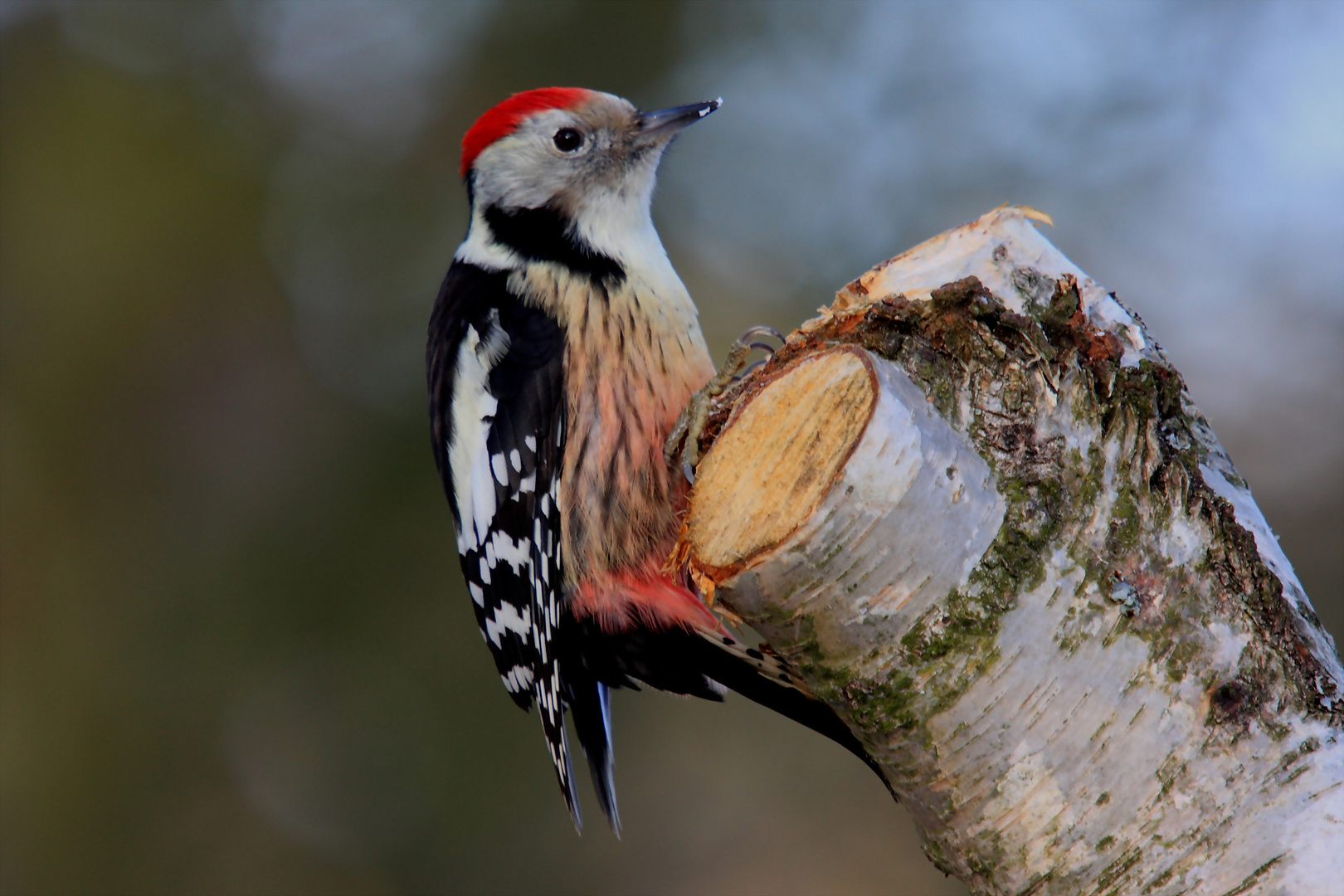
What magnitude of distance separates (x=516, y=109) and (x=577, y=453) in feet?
3.53

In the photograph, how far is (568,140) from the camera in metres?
2.60

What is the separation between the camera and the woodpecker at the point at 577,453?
215 cm

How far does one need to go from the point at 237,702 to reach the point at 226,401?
1590 mm

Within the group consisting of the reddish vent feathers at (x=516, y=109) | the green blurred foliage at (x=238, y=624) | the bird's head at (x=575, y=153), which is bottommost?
the green blurred foliage at (x=238, y=624)

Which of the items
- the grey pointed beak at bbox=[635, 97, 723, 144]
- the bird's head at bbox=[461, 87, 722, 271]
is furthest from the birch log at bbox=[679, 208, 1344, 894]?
the grey pointed beak at bbox=[635, 97, 723, 144]

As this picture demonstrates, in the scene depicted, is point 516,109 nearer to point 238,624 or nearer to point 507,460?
point 507,460

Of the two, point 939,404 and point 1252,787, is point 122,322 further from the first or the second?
point 1252,787

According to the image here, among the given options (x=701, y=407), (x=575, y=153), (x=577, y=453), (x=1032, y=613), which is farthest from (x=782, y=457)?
(x=575, y=153)

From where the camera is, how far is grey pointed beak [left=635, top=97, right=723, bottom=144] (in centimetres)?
260

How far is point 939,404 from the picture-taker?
4.15 ft

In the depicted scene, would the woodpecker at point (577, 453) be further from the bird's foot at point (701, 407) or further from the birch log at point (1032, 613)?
the birch log at point (1032, 613)

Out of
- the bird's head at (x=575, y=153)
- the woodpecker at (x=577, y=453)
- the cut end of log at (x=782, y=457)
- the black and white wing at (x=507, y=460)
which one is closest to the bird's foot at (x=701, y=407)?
the woodpecker at (x=577, y=453)

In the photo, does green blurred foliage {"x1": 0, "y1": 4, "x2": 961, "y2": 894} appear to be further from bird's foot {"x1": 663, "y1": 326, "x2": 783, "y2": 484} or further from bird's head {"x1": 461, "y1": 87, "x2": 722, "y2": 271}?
bird's foot {"x1": 663, "y1": 326, "x2": 783, "y2": 484}

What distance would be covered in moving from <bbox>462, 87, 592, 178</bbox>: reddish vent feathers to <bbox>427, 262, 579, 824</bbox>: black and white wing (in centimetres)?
41
